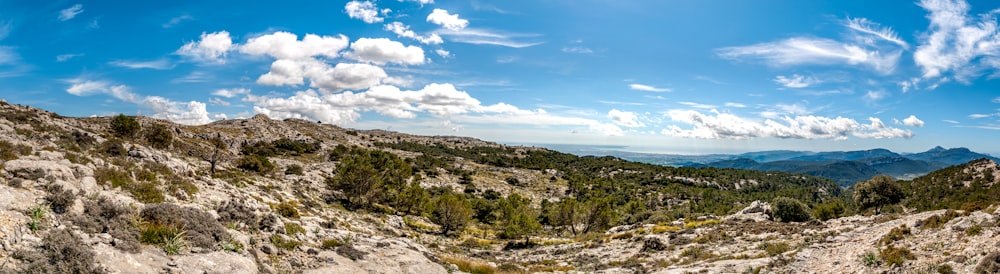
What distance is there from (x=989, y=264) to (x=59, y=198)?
92.4ft

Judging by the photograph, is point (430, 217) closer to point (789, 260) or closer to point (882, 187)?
point (789, 260)

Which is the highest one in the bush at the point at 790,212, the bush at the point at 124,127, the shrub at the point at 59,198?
the bush at the point at 124,127

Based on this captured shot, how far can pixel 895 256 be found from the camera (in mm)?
15625

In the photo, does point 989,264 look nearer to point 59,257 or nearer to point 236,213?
point 59,257

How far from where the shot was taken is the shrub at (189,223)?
13.1 meters

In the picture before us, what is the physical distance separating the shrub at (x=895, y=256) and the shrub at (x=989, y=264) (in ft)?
9.04

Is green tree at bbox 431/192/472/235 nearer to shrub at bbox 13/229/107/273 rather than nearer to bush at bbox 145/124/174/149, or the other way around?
shrub at bbox 13/229/107/273

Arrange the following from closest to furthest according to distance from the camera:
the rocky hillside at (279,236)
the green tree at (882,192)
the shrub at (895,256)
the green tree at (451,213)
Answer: the rocky hillside at (279,236) → the shrub at (895,256) → the green tree at (882,192) → the green tree at (451,213)

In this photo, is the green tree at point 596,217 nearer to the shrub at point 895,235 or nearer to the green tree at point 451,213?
the green tree at point 451,213

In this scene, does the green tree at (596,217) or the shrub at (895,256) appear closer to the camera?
the shrub at (895,256)

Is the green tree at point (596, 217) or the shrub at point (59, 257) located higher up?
the shrub at point (59, 257)

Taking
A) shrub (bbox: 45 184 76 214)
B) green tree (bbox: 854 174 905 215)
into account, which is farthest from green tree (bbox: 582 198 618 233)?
shrub (bbox: 45 184 76 214)

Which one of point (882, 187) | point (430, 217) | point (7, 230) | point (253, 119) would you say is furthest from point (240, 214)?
point (253, 119)

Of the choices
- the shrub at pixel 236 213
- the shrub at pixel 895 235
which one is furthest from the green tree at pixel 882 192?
the shrub at pixel 236 213
